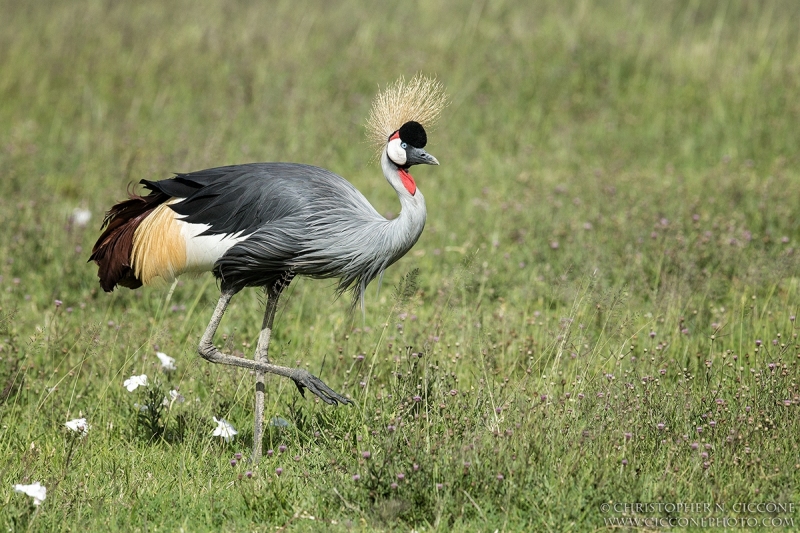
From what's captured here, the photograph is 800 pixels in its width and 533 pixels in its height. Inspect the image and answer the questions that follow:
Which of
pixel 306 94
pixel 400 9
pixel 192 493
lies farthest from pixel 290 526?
pixel 400 9

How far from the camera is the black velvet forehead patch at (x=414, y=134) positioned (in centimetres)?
381

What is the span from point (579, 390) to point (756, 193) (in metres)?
3.31

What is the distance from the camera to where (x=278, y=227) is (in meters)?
3.77

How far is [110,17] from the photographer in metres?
9.91

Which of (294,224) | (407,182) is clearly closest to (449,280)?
(407,182)

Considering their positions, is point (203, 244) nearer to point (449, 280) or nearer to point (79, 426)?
point (79, 426)

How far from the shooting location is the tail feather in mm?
4102

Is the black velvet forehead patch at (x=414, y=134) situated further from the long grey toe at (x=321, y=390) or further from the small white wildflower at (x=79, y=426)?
the small white wildflower at (x=79, y=426)

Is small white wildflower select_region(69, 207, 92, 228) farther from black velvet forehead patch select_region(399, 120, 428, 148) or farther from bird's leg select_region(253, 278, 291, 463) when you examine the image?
black velvet forehead patch select_region(399, 120, 428, 148)

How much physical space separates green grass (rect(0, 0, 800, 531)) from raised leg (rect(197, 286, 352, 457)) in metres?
0.10

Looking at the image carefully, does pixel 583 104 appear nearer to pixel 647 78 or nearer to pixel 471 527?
pixel 647 78

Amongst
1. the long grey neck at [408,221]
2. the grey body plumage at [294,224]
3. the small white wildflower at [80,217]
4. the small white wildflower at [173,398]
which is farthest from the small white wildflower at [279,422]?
the small white wildflower at [80,217]

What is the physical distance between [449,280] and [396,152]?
1529mm

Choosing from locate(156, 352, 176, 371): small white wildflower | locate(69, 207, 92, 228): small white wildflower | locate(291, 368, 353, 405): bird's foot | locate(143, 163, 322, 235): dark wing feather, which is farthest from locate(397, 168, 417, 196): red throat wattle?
locate(69, 207, 92, 228): small white wildflower
